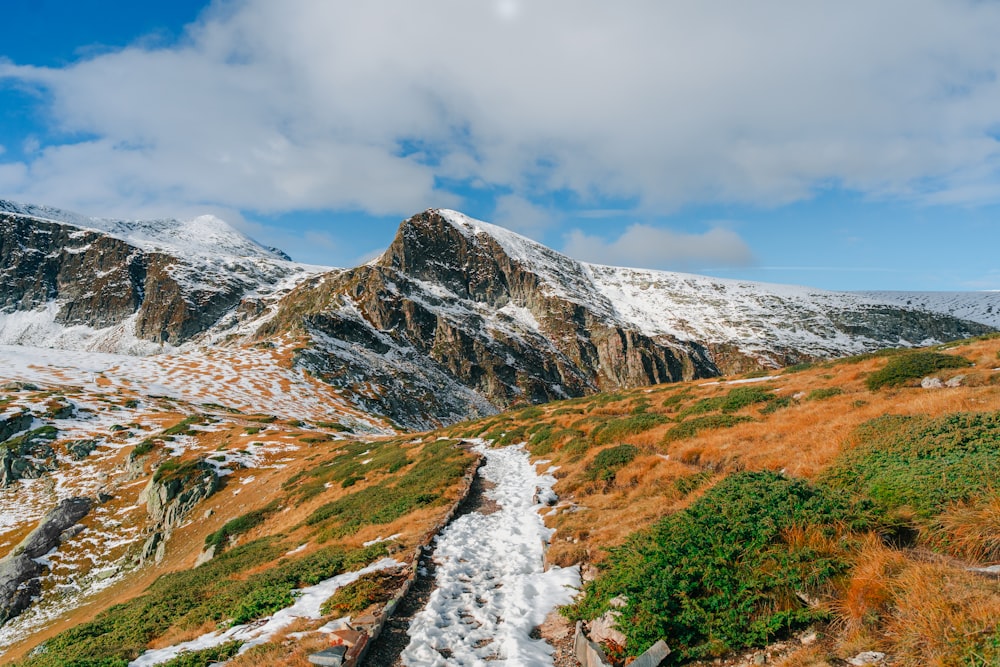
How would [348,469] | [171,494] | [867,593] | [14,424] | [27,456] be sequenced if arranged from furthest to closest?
1. [14,424]
2. [27,456]
3. [171,494]
4. [348,469]
5. [867,593]

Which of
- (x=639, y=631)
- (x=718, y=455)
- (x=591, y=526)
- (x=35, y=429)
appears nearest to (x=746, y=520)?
(x=639, y=631)

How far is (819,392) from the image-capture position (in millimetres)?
19641

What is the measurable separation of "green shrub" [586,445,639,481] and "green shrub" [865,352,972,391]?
10.8 m

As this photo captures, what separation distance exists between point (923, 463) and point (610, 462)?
1041 cm

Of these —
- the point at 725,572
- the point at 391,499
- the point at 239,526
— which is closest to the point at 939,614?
the point at 725,572

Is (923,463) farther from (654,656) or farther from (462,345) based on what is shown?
(462,345)

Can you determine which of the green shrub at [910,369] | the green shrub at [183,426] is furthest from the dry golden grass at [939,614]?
the green shrub at [183,426]

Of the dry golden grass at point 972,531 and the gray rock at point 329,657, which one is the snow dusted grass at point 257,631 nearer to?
the gray rock at point 329,657

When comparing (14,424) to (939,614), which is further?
(14,424)

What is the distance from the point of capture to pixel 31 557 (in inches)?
1096

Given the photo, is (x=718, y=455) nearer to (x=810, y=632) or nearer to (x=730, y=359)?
(x=810, y=632)

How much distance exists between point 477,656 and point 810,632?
5.51m

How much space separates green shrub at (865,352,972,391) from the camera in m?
18.7

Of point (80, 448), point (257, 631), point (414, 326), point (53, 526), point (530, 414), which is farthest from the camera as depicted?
point (414, 326)
